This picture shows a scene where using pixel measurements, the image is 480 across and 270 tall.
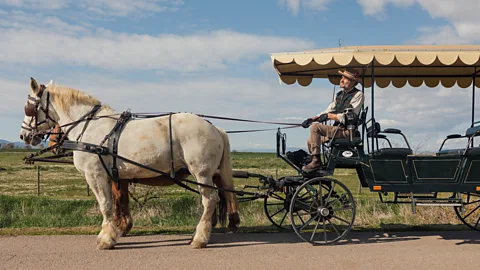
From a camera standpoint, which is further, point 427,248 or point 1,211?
point 1,211

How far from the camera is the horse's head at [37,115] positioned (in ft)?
21.4

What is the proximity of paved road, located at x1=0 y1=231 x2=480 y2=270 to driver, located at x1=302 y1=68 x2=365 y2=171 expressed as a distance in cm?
Result: 135

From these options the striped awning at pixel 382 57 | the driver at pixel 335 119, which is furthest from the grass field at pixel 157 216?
the striped awning at pixel 382 57

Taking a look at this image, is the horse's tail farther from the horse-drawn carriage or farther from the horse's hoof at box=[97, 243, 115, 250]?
the horse's hoof at box=[97, 243, 115, 250]

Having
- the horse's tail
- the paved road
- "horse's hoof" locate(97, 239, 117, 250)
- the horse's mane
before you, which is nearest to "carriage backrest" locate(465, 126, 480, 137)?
the paved road

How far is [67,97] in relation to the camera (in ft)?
21.5

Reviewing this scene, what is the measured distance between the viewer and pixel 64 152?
6.68 metres

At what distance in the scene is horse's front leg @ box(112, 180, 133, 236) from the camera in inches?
275

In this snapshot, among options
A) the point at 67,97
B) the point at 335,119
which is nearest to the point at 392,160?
the point at 335,119

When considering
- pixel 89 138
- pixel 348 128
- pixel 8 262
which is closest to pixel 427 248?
pixel 348 128

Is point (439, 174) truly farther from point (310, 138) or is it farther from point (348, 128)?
point (310, 138)

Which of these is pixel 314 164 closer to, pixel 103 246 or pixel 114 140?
pixel 114 140

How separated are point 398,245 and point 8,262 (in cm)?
509

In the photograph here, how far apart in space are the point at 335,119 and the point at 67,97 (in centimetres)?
400
